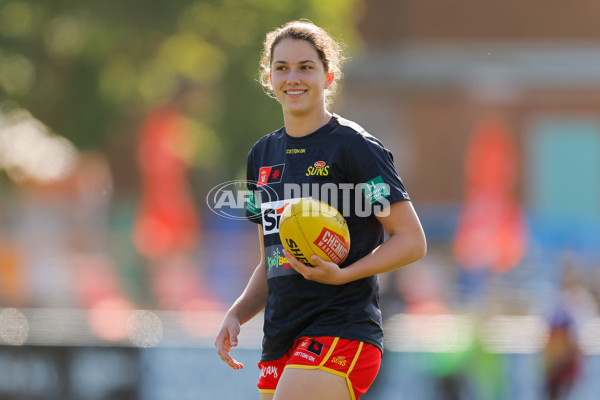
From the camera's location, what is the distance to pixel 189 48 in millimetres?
15414

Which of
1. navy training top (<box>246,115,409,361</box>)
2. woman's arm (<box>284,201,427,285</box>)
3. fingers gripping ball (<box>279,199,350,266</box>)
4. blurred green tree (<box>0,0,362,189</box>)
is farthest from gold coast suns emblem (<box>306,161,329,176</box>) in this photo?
blurred green tree (<box>0,0,362,189</box>)

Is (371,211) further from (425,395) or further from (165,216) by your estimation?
(165,216)

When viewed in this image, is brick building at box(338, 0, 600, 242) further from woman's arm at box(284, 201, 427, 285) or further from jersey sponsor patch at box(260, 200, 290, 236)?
woman's arm at box(284, 201, 427, 285)

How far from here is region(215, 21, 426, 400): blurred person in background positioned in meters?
3.80

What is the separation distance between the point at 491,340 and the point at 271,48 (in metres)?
6.15

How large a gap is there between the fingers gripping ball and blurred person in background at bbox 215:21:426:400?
62 millimetres

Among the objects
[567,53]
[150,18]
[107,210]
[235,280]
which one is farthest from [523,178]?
[150,18]

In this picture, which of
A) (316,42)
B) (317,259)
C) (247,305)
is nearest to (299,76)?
(316,42)

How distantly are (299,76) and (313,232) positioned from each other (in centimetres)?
68

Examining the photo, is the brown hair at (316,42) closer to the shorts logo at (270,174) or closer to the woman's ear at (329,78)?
the woman's ear at (329,78)

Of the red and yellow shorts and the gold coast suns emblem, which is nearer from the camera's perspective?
the red and yellow shorts

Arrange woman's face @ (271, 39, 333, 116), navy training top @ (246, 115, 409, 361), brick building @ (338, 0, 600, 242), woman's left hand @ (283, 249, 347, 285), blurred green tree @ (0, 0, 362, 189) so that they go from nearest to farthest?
woman's left hand @ (283, 249, 347, 285) → navy training top @ (246, 115, 409, 361) → woman's face @ (271, 39, 333, 116) → blurred green tree @ (0, 0, 362, 189) → brick building @ (338, 0, 600, 242)

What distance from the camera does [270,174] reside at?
4141 millimetres

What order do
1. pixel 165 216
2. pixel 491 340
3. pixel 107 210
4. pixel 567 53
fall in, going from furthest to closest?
pixel 567 53, pixel 107 210, pixel 165 216, pixel 491 340
